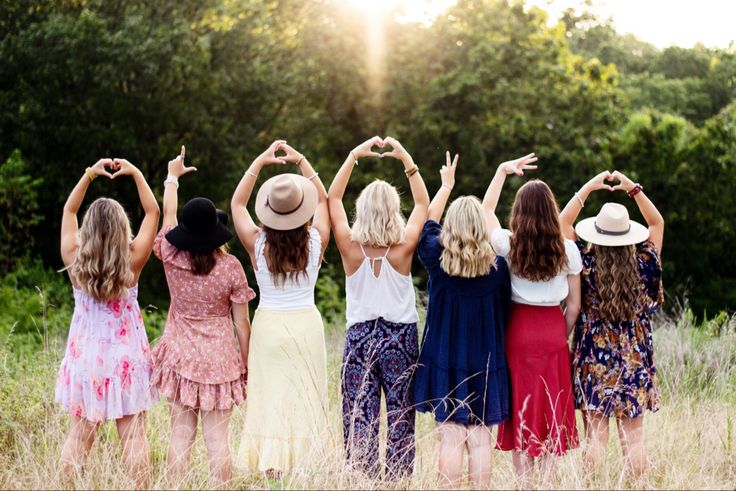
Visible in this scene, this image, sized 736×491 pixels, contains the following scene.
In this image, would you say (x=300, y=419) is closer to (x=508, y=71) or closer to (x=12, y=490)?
(x=12, y=490)

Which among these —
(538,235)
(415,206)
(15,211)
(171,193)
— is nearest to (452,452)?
(538,235)

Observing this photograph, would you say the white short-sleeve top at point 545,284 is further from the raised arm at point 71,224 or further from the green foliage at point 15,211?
the green foliage at point 15,211

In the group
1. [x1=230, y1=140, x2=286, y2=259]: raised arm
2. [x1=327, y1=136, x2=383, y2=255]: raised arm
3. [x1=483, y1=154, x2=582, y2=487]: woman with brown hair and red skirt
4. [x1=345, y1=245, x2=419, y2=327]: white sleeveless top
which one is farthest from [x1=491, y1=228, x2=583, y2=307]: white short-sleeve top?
[x1=230, y1=140, x2=286, y2=259]: raised arm

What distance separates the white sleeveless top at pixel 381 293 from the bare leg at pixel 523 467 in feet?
3.18

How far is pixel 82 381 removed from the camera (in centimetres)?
416

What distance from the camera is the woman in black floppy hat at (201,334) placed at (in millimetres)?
4156

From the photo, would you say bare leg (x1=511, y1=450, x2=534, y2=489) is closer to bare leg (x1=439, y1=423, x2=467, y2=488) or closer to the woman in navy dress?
the woman in navy dress

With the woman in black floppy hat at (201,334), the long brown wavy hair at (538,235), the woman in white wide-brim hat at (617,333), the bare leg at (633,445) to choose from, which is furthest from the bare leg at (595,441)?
the woman in black floppy hat at (201,334)

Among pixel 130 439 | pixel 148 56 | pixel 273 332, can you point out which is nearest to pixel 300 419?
pixel 273 332

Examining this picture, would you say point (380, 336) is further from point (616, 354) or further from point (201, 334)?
point (616, 354)

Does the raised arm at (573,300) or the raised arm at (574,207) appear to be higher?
the raised arm at (574,207)

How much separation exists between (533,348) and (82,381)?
7.88ft

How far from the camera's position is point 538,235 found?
13.7ft

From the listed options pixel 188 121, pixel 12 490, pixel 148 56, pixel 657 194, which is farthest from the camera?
pixel 657 194
